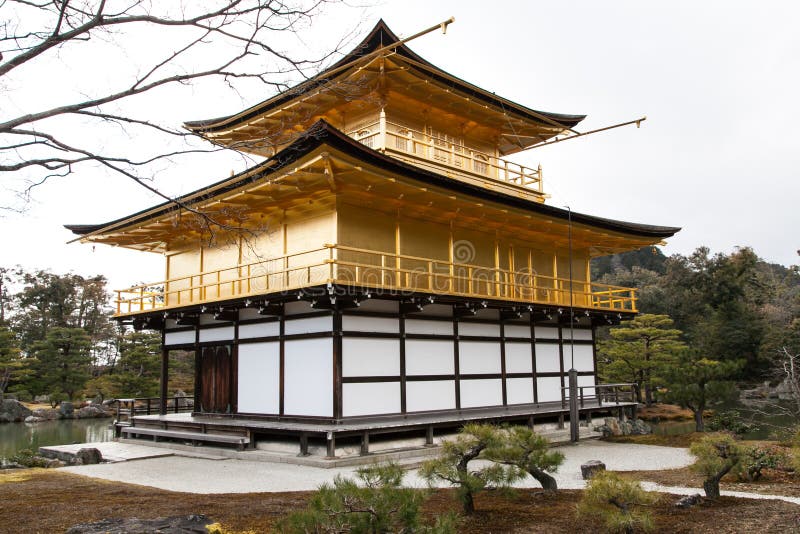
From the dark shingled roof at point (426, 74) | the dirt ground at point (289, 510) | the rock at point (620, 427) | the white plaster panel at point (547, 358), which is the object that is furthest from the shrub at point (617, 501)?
the white plaster panel at point (547, 358)

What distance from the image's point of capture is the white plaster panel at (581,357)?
19.7 metres

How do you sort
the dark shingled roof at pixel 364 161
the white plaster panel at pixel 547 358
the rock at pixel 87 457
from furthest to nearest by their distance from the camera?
the white plaster panel at pixel 547 358 < the rock at pixel 87 457 < the dark shingled roof at pixel 364 161

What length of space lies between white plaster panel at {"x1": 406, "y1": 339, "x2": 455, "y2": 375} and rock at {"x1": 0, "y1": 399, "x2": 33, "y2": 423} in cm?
2774

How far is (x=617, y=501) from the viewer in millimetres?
5887

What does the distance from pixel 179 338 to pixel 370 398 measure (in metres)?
7.82

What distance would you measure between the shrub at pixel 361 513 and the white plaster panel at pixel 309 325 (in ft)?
28.7

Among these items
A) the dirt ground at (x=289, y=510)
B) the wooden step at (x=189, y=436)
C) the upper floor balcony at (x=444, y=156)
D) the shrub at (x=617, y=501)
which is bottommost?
the wooden step at (x=189, y=436)

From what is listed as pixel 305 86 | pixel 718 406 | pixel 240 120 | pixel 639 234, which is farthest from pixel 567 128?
pixel 718 406

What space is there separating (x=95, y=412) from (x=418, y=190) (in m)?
28.5

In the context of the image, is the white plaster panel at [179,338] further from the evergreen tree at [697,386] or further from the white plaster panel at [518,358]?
the evergreen tree at [697,386]

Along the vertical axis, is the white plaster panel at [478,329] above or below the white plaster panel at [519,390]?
above

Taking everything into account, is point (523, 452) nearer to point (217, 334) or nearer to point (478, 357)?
point (478, 357)

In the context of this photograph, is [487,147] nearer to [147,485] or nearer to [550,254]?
[550,254]

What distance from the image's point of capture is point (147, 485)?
34.1 ft
